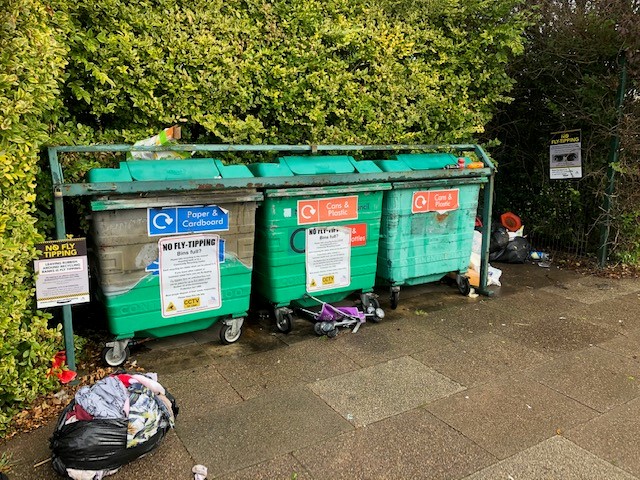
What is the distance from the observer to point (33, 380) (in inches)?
125

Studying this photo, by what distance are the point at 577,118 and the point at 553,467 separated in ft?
17.1

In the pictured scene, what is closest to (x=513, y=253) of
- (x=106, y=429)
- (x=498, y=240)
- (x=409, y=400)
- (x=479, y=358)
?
(x=498, y=240)

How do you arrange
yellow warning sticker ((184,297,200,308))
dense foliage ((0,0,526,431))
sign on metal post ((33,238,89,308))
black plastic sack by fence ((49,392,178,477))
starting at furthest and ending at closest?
yellow warning sticker ((184,297,200,308))
sign on metal post ((33,238,89,308))
dense foliage ((0,0,526,431))
black plastic sack by fence ((49,392,178,477))

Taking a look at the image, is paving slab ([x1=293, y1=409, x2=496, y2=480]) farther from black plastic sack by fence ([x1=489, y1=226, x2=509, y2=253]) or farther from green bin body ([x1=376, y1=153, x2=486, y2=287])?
black plastic sack by fence ([x1=489, y1=226, x2=509, y2=253])

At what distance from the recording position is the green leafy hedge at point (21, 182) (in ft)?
9.33

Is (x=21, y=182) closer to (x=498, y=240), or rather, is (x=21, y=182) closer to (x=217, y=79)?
(x=217, y=79)

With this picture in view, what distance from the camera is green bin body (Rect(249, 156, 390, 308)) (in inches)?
173

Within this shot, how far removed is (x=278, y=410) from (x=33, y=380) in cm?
155

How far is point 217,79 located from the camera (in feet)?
14.3

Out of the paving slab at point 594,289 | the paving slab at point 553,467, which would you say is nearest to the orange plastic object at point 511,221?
the paving slab at point 594,289

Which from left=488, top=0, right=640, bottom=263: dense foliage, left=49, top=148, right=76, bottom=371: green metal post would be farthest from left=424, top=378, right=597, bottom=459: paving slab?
left=488, top=0, right=640, bottom=263: dense foliage

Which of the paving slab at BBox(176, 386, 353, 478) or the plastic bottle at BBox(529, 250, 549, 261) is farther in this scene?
the plastic bottle at BBox(529, 250, 549, 261)

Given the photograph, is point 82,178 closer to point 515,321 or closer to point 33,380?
point 33,380

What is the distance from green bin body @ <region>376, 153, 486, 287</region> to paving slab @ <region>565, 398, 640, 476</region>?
229 centimetres
